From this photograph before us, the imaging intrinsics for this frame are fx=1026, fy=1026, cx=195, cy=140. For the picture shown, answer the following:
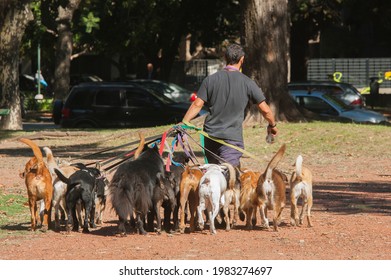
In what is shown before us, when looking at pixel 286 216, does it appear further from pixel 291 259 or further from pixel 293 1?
pixel 293 1

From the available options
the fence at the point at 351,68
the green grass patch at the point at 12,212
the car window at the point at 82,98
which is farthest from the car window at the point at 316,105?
the fence at the point at 351,68

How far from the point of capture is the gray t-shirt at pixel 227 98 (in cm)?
1202

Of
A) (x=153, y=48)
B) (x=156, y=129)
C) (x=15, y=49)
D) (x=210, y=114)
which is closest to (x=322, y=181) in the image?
(x=210, y=114)

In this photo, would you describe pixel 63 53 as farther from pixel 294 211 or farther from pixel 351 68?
pixel 294 211

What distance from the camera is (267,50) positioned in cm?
2712

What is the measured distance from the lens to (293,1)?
3969 cm

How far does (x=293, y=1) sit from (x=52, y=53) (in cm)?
2332

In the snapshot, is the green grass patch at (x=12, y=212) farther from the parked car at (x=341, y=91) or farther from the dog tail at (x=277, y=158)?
the parked car at (x=341, y=91)

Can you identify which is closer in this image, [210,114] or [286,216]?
[210,114]

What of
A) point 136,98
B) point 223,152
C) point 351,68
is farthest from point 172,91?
point 223,152

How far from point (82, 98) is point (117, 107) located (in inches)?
45.1

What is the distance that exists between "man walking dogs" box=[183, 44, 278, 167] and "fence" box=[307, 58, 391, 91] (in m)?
43.9

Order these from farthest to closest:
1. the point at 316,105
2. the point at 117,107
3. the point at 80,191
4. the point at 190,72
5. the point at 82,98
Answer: the point at 190,72, the point at 82,98, the point at 117,107, the point at 316,105, the point at 80,191

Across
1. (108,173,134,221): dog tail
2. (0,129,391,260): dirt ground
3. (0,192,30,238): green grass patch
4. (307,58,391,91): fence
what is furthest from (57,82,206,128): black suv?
(307,58,391,91): fence
